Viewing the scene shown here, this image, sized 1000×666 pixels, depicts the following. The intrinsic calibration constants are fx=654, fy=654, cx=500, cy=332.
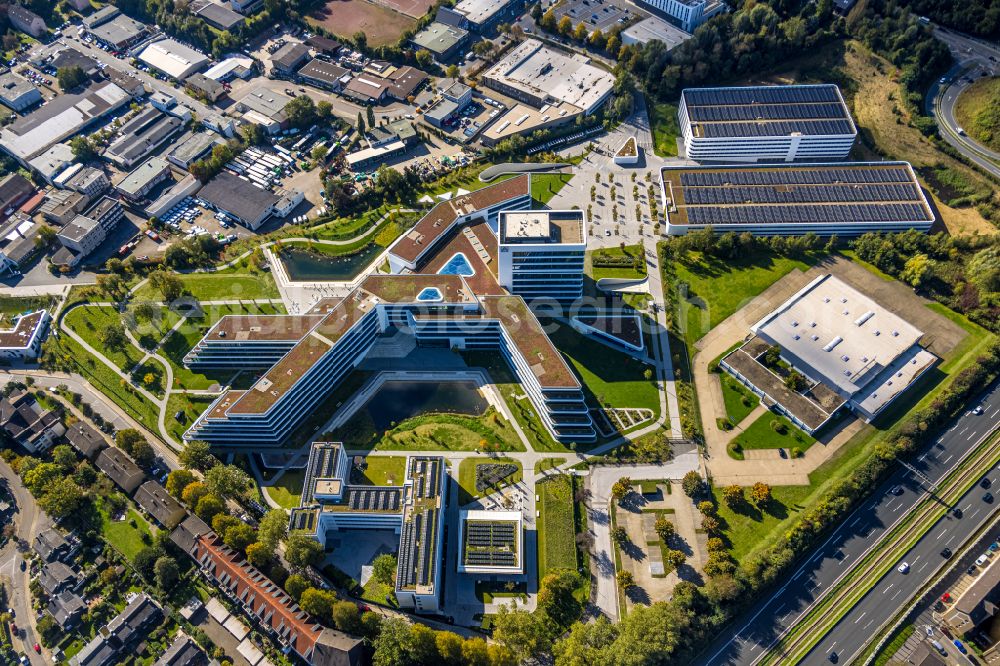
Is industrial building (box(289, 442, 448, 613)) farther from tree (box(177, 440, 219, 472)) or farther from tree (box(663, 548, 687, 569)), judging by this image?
tree (box(663, 548, 687, 569))

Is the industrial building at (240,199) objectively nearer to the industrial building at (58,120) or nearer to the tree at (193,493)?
the industrial building at (58,120)

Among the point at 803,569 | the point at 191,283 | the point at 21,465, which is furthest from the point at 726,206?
the point at 21,465

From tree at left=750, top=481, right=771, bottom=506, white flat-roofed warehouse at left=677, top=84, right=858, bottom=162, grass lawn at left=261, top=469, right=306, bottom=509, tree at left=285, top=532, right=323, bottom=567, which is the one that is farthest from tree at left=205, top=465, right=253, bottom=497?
white flat-roofed warehouse at left=677, top=84, right=858, bottom=162

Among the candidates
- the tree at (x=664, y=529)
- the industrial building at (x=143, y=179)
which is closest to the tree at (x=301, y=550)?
the tree at (x=664, y=529)

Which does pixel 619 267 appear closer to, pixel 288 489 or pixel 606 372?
pixel 606 372

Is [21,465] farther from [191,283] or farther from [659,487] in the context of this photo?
[659,487]

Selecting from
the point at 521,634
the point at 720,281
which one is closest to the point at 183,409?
the point at 521,634
